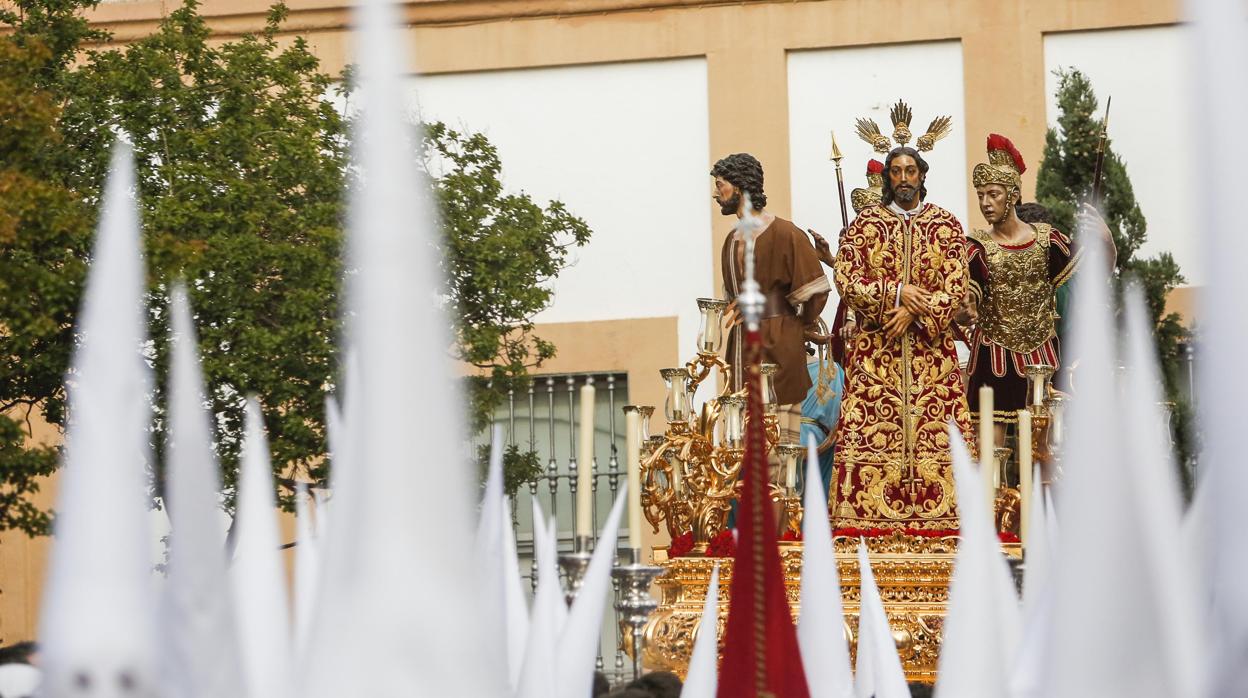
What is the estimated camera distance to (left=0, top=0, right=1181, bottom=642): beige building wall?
17125 mm

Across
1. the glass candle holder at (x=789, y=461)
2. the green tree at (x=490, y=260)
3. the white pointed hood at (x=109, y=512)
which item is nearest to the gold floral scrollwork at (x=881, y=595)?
the glass candle holder at (x=789, y=461)

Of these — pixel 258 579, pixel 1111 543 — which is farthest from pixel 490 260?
pixel 1111 543

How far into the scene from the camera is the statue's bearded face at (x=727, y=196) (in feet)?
29.5

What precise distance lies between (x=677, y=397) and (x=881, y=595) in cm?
107

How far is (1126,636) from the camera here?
124 inches

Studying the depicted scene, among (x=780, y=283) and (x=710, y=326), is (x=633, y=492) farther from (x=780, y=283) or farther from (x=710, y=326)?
(x=780, y=283)

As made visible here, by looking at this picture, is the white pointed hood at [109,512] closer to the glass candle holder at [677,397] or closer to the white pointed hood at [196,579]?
the white pointed hood at [196,579]

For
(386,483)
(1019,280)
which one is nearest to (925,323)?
(1019,280)

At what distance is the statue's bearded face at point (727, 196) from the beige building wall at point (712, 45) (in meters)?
7.55

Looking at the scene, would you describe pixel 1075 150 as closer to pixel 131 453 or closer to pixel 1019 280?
pixel 1019 280

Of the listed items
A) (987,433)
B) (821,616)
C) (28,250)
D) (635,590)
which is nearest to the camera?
(821,616)

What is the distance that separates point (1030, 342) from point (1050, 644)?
6826mm

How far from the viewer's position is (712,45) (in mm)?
17688

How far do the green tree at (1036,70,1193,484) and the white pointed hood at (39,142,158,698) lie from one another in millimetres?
10451
